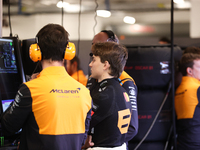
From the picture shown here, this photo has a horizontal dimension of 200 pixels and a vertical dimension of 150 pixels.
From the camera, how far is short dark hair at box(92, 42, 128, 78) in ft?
5.49

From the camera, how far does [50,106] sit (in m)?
1.28

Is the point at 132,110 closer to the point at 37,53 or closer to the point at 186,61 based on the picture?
the point at 37,53

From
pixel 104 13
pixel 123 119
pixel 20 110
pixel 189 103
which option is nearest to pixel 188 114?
pixel 189 103

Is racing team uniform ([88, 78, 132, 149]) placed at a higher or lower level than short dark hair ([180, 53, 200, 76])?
lower

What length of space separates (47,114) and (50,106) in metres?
0.04

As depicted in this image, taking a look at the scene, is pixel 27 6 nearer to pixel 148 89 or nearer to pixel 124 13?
pixel 124 13

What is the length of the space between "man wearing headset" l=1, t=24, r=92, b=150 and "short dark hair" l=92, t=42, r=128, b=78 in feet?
1.06

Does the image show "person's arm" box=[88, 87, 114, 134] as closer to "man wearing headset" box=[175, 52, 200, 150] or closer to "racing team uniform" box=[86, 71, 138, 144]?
"racing team uniform" box=[86, 71, 138, 144]

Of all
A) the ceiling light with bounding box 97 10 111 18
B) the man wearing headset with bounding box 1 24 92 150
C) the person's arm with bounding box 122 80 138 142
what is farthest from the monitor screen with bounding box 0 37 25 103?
the ceiling light with bounding box 97 10 111 18

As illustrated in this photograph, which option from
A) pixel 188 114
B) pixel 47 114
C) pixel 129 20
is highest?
pixel 129 20

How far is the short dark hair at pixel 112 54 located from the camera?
1674 millimetres

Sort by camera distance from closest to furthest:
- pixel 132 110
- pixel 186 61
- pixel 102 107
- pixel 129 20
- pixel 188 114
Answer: pixel 102 107
pixel 132 110
pixel 188 114
pixel 186 61
pixel 129 20

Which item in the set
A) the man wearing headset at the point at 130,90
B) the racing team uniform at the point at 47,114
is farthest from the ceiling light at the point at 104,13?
the racing team uniform at the point at 47,114

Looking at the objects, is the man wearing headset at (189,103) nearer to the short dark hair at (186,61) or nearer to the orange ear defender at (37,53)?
the short dark hair at (186,61)
